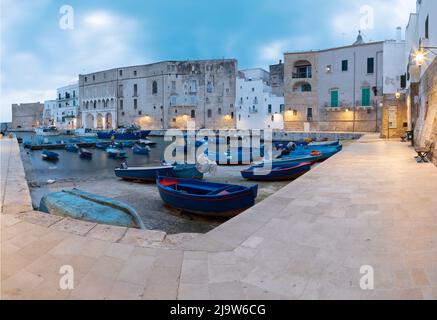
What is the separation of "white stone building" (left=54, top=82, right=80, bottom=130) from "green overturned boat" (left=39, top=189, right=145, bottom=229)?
6513 cm

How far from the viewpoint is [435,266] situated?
3207 millimetres

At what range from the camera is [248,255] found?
3611 millimetres

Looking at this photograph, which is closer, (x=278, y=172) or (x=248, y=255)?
(x=248, y=255)

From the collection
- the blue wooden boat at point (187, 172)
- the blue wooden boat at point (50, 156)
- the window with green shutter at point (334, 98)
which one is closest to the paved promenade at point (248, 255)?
the blue wooden boat at point (187, 172)

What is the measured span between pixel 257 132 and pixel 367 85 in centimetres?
1362

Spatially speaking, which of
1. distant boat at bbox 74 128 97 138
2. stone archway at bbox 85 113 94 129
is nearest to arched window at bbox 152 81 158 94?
distant boat at bbox 74 128 97 138

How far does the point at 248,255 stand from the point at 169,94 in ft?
168

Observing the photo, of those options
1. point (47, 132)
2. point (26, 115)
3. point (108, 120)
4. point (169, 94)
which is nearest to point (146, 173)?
point (169, 94)

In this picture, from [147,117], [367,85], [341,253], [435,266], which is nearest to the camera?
[435,266]

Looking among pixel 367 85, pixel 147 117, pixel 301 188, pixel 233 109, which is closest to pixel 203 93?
pixel 233 109

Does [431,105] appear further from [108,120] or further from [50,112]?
[50,112]

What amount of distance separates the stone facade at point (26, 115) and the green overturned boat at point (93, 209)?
86.7 metres

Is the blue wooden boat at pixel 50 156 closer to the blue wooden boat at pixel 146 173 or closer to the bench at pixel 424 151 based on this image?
the blue wooden boat at pixel 146 173

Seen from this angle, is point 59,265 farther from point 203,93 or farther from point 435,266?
point 203,93
